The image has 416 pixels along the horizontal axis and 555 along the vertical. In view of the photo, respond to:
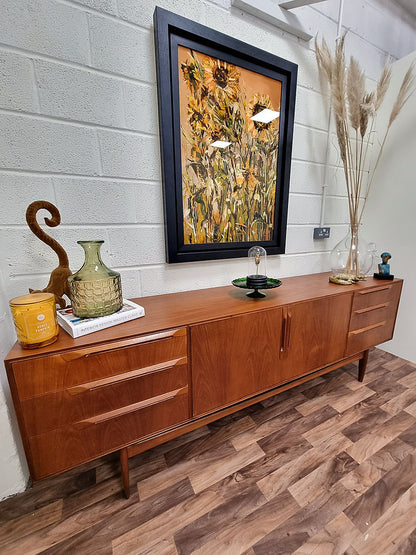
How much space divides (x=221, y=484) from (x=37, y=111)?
1.73m

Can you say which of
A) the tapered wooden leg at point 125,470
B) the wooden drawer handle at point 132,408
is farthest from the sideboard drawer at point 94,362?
the tapered wooden leg at point 125,470

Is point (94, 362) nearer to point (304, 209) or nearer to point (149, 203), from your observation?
point (149, 203)

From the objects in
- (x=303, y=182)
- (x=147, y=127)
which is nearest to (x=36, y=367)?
(x=147, y=127)

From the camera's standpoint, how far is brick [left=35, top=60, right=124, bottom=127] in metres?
0.90

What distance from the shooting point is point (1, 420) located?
839 millimetres

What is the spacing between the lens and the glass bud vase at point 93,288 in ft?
2.79

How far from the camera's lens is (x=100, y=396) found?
0.78m

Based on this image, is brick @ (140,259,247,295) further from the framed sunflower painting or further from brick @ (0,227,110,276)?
brick @ (0,227,110,276)

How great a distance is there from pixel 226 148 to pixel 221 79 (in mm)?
323

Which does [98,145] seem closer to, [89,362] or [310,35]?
[89,362]

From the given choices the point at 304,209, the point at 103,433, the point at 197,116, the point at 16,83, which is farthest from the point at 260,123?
the point at 103,433

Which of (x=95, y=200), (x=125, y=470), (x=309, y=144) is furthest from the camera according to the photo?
(x=309, y=144)

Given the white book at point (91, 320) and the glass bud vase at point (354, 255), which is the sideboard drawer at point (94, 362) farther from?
the glass bud vase at point (354, 255)

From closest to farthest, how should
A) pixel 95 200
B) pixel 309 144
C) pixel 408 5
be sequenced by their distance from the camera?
pixel 95 200 < pixel 309 144 < pixel 408 5
